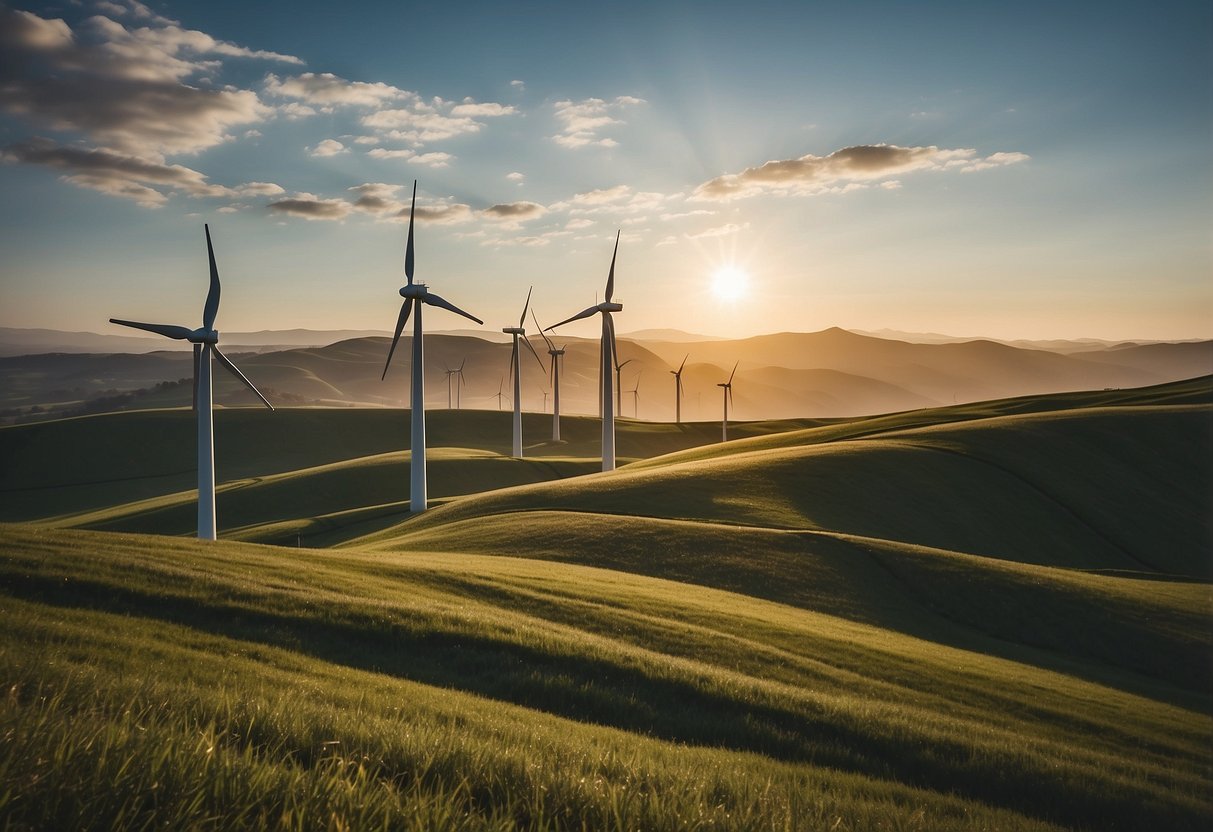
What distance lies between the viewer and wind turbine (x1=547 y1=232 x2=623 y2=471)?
72438 millimetres

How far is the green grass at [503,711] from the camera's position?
4.25m

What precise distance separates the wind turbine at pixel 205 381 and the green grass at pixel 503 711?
2464 cm

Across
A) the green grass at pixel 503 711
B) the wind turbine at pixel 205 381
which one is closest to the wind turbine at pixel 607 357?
the wind turbine at pixel 205 381

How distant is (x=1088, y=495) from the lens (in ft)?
177

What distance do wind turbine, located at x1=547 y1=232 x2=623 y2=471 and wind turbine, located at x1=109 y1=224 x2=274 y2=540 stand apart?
106 ft

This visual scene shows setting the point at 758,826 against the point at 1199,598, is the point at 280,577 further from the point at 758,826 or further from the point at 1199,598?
the point at 1199,598

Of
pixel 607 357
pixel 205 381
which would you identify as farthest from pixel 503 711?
pixel 607 357

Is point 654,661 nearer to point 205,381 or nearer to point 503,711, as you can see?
point 503,711

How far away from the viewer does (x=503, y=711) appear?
1143cm

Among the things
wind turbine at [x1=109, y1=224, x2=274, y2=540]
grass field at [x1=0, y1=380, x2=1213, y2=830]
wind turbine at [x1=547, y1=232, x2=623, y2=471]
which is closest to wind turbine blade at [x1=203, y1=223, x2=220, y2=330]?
wind turbine at [x1=109, y1=224, x2=274, y2=540]

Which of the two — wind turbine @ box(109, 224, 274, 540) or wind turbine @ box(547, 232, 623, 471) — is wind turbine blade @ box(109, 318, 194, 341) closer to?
wind turbine @ box(109, 224, 274, 540)

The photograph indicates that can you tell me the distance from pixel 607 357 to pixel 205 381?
36.5 m

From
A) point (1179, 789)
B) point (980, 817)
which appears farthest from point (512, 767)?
point (1179, 789)

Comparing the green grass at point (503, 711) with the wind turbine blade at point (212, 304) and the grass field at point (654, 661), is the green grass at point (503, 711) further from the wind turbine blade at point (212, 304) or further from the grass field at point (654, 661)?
the wind turbine blade at point (212, 304)
